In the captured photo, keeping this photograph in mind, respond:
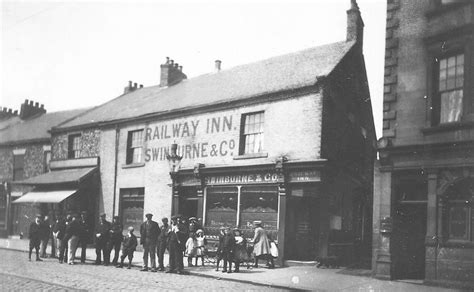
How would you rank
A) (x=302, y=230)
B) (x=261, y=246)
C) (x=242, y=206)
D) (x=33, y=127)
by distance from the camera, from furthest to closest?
(x=33, y=127) → (x=242, y=206) → (x=302, y=230) → (x=261, y=246)

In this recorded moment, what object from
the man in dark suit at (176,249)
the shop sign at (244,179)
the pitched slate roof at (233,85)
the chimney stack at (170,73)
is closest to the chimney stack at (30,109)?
the pitched slate roof at (233,85)

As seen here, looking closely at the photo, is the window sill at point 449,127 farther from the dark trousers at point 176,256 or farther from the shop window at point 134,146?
the shop window at point 134,146

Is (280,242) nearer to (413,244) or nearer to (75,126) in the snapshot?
(413,244)

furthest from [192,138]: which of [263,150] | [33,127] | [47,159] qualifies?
[33,127]

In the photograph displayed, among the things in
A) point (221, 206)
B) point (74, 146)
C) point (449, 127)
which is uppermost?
point (74, 146)

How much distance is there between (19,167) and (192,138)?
16335 millimetres

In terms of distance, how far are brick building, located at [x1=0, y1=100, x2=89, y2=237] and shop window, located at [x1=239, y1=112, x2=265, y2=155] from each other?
14.9 meters

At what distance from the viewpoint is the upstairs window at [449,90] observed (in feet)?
37.4

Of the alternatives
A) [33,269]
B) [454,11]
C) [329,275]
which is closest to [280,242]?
[329,275]

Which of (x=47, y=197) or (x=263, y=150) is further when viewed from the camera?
(x=47, y=197)

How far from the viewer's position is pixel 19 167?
29.8 meters

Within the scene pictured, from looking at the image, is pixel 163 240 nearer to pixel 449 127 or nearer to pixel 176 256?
pixel 176 256

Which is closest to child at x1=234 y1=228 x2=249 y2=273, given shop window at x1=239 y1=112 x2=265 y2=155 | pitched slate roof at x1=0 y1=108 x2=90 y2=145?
shop window at x1=239 y1=112 x2=265 y2=155

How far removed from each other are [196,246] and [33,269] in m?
4.95
